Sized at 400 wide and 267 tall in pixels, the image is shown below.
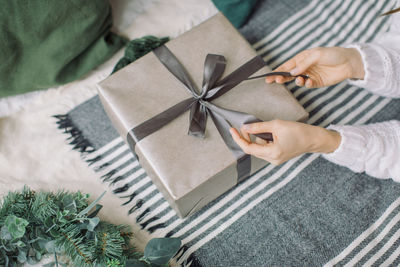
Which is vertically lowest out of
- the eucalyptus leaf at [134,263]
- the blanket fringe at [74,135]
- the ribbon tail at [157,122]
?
the eucalyptus leaf at [134,263]

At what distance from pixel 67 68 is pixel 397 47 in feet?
2.88

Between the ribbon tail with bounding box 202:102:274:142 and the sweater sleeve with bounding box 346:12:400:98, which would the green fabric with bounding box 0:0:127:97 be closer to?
the ribbon tail with bounding box 202:102:274:142

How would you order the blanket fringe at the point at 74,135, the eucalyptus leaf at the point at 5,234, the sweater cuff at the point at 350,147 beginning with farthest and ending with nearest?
the blanket fringe at the point at 74,135
the sweater cuff at the point at 350,147
the eucalyptus leaf at the point at 5,234

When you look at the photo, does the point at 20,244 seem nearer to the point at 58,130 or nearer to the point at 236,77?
the point at 58,130

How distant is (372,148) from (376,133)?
4 cm

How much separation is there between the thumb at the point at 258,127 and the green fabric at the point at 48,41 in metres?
0.50

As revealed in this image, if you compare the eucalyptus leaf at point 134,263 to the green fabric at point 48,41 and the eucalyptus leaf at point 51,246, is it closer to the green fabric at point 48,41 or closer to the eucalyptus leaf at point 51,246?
the eucalyptus leaf at point 51,246

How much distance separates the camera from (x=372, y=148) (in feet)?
2.57

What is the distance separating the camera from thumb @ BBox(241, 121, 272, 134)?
0.69m

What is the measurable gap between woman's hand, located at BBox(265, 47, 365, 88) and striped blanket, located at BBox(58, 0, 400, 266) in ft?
0.34

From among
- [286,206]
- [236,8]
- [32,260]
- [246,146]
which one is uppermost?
[236,8]

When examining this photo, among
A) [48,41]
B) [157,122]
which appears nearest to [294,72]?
[157,122]

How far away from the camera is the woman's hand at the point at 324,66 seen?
805 millimetres

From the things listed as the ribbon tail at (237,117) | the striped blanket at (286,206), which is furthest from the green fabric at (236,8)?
the ribbon tail at (237,117)
